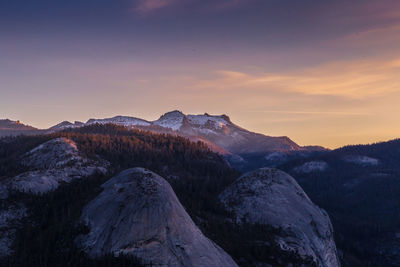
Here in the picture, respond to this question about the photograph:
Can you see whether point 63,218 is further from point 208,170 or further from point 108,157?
point 208,170

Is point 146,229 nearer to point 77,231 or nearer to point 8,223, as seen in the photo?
point 77,231

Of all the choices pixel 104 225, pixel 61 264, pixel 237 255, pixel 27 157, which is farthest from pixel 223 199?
pixel 27 157

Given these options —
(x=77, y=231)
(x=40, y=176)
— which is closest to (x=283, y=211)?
(x=77, y=231)

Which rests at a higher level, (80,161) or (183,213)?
(80,161)

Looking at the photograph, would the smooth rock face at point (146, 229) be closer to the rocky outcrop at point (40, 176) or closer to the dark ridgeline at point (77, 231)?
the dark ridgeline at point (77, 231)

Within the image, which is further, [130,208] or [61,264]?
[130,208]

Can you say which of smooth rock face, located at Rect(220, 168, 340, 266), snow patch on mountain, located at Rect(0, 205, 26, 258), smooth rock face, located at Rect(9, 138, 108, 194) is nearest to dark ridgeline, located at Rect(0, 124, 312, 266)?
snow patch on mountain, located at Rect(0, 205, 26, 258)
